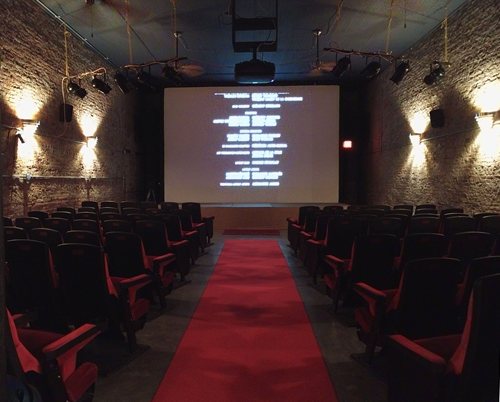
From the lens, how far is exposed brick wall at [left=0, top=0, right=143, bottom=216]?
6.72 meters

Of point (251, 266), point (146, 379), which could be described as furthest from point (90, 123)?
point (146, 379)

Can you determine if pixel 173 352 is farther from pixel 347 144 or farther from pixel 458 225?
pixel 347 144

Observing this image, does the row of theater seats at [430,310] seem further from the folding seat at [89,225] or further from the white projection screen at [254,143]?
the white projection screen at [254,143]

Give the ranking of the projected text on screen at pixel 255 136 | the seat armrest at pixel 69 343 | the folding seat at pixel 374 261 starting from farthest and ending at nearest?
the projected text on screen at pixel 255 136 → the folding seat at pixel 374 261 → the seat armrest at pixel 69 343

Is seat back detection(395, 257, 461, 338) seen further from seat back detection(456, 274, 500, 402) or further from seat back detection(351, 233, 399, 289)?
seat back detection(351, 233, 399, 289)

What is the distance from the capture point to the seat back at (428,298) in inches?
90.7

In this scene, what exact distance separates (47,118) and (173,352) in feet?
→ 21.9

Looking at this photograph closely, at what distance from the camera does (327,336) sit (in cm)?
349

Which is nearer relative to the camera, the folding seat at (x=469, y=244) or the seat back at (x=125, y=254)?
the folding seat at (x=469, y=244)

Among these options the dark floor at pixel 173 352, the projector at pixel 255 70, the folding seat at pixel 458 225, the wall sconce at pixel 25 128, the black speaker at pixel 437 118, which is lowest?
the dark floor at pixel 173 352

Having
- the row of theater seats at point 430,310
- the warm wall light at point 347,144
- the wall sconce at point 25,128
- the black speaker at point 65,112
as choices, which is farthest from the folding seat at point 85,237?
the warm wall light at point 347,144

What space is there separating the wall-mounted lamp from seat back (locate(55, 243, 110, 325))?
253 inches

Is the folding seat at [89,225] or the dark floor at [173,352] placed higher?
the folding seat at [89,225]

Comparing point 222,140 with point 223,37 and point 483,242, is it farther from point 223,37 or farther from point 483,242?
point 483,242
